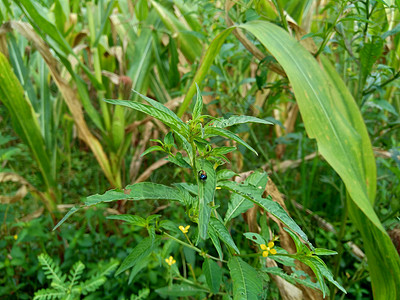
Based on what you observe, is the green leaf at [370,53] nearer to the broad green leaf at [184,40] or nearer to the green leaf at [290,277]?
the green leaf at [290,277]

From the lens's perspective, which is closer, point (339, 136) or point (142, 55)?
point (339, 136)

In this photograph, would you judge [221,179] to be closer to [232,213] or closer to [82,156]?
[232,213]

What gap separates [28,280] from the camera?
107 centimetres

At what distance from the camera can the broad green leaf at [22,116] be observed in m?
1.05

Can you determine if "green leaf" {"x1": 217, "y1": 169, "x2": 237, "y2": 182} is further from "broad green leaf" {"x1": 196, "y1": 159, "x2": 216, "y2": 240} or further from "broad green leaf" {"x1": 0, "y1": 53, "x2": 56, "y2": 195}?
"broad green leaf" {"x1": 0, "y1": 53, "x2": 56, "y2": 195}

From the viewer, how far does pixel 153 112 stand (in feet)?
1.22

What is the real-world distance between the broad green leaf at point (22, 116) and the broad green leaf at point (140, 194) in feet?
2.72

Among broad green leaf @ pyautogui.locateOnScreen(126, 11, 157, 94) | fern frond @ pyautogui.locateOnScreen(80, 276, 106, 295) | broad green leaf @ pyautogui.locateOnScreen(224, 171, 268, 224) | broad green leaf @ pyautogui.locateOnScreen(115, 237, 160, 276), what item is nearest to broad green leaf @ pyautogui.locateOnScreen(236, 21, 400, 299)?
broad green leaf @ pyautogui.locateOnScreen(224, 171, 268, 224)

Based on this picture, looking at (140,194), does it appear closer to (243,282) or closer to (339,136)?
(243,282)

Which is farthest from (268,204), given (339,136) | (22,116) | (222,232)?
(22,116)

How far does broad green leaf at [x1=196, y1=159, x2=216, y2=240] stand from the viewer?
1.16ft

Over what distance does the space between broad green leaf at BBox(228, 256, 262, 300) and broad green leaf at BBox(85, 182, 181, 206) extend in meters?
0.13

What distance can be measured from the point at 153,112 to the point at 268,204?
0.19m

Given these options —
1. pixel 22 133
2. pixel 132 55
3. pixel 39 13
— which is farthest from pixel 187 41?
pixel 22 133
